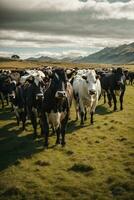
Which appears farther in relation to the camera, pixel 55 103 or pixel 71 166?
pixel 55 103

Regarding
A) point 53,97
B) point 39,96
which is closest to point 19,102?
point 39,96

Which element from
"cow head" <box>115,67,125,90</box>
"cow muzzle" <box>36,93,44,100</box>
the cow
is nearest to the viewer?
the cow

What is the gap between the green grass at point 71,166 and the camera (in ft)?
31.8

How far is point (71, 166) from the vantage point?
11945mm

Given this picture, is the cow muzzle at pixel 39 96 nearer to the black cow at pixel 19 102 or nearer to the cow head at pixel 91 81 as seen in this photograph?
the cow head at pixel 91 81

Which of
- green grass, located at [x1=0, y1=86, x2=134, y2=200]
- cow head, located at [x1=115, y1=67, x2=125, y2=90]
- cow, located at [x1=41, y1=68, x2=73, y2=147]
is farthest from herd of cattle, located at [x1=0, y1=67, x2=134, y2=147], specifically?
cow head, located at [x1=115, y1=67, x2=125, y2=90]

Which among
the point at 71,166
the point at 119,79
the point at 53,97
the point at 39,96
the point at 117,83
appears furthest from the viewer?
the point at 119,79

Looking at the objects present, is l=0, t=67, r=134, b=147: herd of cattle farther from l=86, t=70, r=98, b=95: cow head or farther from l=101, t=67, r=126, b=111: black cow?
l=101, t=67, r=126, b=111: black cow

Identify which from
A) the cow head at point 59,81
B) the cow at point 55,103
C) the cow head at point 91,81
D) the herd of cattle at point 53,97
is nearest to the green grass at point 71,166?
the herd of cattle at point 53,97

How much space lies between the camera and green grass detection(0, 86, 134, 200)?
31.8 ft

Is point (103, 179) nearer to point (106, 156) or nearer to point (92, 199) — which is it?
point (92, 199)

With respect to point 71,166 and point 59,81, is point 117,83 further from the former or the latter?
point 71,166

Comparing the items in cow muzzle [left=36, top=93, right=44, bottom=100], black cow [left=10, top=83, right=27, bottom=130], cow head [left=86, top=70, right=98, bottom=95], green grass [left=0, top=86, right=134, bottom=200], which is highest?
cow head [left=86, top=70, right=98, bottom=95]

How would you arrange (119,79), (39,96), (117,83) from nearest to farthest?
(39,96), (117,83), (119,79)
